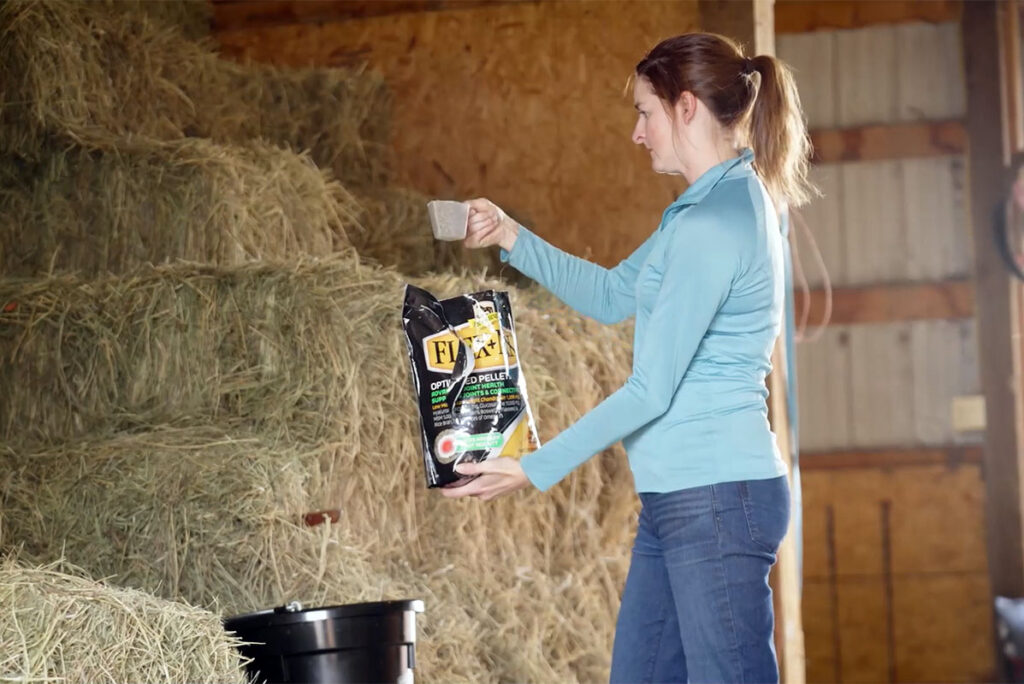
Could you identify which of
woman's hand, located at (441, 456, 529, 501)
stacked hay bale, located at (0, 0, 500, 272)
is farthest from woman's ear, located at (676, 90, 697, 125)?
stacked hay bale, located at (0, 0, 500, 272)

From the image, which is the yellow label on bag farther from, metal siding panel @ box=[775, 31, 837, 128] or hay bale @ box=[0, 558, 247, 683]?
metal siding panel @ box=[775, 31, 837, 128]

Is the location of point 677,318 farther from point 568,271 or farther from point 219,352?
point 219,352

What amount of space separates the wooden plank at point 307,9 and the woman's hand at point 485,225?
235 centimetres

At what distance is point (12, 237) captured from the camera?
3.51 meters

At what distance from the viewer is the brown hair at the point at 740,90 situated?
6.36 feet

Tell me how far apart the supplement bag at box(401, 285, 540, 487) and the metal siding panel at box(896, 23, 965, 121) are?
12.2 ft

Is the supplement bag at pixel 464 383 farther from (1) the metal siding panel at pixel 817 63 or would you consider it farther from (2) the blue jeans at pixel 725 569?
(1) the metal siding panel at pixel 817 63

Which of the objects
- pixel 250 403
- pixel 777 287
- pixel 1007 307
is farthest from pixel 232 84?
pixel 1007 307

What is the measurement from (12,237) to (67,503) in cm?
96

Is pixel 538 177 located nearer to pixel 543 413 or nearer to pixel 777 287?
pixel 543 413

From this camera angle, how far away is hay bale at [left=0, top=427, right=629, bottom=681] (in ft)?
8.96

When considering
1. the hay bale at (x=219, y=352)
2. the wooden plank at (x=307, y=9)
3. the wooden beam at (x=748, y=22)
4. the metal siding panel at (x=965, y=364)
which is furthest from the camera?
the metal siding panel at (x=965, y=364)

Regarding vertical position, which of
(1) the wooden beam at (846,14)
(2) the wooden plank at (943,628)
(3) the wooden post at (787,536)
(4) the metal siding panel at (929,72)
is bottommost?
(2) the wooden plank at (943,628)

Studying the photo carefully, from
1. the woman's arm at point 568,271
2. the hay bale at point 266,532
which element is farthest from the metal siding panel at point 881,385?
the woman's arm at point 568,271
